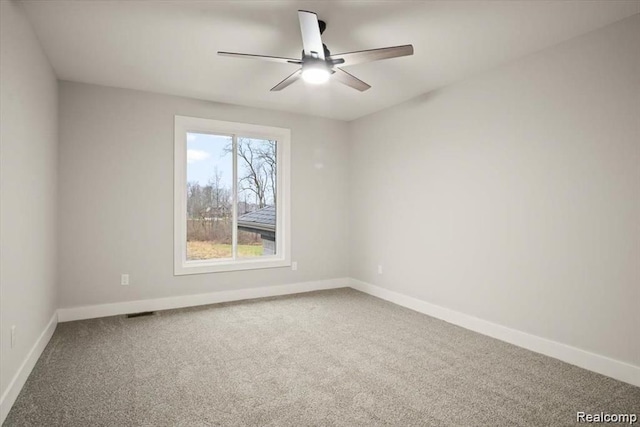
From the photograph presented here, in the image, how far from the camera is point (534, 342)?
9.99ft

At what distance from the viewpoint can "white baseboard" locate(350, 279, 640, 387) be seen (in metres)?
2.53

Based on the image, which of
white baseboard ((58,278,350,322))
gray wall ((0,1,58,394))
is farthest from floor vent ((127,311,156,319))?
gray wall ((0,1,58,394))

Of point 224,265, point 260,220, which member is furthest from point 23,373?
point 260,220

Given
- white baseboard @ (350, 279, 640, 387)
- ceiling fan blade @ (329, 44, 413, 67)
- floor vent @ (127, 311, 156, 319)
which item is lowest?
floor vent @ (127, 311, 156, 319)

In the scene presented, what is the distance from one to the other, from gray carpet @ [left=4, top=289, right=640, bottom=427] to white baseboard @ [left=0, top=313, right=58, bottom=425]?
0.15 ft

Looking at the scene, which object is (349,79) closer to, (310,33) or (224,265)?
(310,33)

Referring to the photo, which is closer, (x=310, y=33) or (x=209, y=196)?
(x=310, y=33)

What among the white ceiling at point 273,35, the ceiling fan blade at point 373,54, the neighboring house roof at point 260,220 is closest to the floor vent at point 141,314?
the neighboring house roof at point 260,220

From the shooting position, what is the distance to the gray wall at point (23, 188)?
2.10m

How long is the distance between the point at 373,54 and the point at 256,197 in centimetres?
290

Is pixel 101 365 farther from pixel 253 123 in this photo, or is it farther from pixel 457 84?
pixel 457 84

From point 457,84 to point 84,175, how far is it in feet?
13.2

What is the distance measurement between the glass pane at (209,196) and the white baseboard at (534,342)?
2.36 m

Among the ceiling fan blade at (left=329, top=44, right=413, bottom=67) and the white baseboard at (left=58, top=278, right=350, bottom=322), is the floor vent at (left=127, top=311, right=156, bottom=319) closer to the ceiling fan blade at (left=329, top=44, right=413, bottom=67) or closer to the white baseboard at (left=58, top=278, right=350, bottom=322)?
the white baseboard at (left=58, top=278, right=350, bottom=322)
